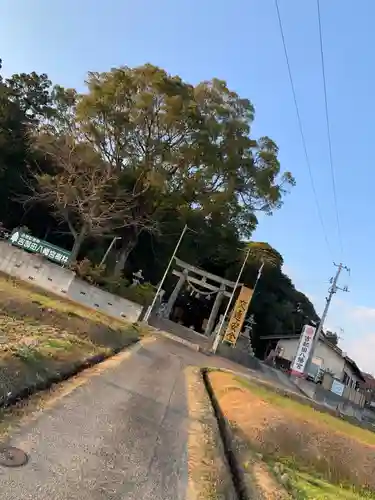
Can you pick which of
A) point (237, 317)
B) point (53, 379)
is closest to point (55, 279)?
point (237, 317)

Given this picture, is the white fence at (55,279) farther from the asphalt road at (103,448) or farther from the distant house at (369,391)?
the distant house at (369,391)

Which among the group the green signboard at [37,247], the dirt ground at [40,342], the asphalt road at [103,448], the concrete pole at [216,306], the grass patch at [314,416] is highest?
the concrete pole at [216,306]

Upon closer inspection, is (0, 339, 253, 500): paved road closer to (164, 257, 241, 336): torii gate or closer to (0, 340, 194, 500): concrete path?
(0, 340, 194, 500): concrete path

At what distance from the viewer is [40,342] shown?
29.4ft

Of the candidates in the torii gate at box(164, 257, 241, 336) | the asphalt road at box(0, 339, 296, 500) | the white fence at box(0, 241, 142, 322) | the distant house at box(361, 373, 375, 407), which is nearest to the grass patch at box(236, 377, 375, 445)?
the asphalt road at box(0, 339, 296, 500)

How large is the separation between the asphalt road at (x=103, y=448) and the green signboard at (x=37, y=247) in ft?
52.8

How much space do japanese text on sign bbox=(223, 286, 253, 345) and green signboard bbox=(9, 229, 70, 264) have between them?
9.56m

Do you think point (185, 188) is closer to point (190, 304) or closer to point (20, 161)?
point (20, 161)

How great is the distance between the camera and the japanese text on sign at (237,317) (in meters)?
27.0

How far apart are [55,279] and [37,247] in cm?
211

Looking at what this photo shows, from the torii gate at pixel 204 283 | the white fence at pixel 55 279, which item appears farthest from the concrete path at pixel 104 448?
the torii gate at pixel 204 283

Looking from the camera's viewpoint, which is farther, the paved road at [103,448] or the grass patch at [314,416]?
the grass patch at [314,416]

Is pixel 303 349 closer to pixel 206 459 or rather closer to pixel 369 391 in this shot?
pixel 206 459

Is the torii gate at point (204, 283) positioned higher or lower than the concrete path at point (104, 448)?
higher
